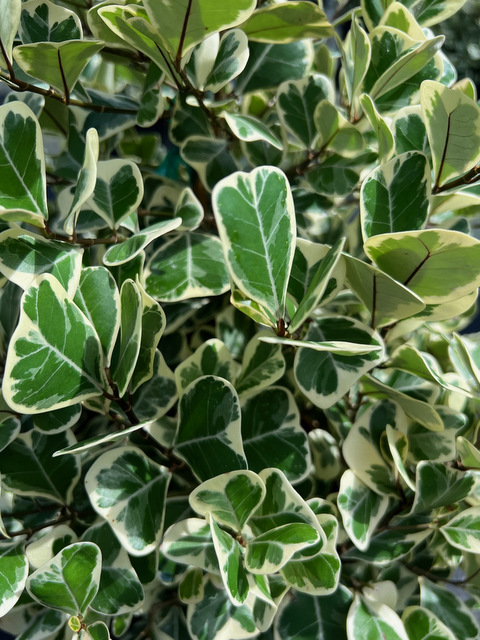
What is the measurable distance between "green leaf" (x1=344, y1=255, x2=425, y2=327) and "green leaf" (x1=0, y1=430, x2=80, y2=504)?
26cm

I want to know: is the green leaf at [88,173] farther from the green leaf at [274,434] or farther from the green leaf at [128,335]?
the green leaf at [274,434]

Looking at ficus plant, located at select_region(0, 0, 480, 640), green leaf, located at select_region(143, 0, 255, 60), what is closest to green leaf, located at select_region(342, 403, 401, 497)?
ficus plant, located at select_region(0, 0, 480, 640)

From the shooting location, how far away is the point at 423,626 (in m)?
0.49

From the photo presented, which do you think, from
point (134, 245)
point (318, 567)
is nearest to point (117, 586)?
point (318, 567)

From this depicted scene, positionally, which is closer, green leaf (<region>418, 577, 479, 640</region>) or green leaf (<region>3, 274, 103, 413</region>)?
green leaf (<region>3, 274, 103, 413</region>)

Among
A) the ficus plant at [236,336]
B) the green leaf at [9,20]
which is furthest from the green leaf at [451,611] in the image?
the green leaf at [9,20]

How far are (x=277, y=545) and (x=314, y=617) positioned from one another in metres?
0.15

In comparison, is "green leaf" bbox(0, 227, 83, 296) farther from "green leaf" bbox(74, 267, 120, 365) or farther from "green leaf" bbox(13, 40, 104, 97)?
"green leaf" bbox(13, 40, 104, 97)

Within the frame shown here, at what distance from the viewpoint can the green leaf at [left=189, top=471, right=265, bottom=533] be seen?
1.27 ft

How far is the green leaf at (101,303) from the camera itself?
0.40m

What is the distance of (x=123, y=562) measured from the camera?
1.46 ft

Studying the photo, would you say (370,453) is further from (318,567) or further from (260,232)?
(260,232)

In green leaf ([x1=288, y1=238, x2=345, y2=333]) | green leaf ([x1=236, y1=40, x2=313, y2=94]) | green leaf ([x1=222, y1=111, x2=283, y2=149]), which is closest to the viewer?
green leaf ([x1=288, y1=238, x2=345, y2=333])

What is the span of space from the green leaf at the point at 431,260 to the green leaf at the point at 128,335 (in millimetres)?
153
